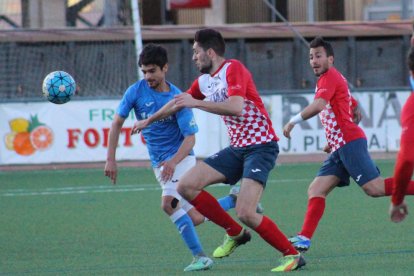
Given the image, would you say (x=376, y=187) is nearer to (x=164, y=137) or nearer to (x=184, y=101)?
(x=164, y=137)

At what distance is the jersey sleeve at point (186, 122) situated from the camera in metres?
9.13

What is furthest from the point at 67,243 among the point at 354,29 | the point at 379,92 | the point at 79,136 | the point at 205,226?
the point at 354,29

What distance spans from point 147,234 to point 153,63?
2.93 meters

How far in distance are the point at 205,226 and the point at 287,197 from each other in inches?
127

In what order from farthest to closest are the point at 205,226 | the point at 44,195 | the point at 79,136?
the point at 79,136 → the point at 44,195 → the point at 205,226

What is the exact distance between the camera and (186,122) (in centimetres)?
917

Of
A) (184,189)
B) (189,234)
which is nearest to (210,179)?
(184,189)

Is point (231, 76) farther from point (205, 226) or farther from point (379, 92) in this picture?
point (379, 92)

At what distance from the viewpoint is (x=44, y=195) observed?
16.3m

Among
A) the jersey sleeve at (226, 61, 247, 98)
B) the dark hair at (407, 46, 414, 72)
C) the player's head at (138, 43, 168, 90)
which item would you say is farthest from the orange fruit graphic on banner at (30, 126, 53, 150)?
the dark hair at (407, 46, 414, 72)

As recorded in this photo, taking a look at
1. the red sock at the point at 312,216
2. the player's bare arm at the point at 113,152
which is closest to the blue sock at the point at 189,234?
the player's bare arm at the point at 113,152

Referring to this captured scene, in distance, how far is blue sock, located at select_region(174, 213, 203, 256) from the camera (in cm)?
904

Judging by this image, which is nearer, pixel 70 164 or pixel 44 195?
pixel 44 195

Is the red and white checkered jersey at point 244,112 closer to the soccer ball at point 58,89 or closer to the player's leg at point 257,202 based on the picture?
the player's leg at point 257,202
